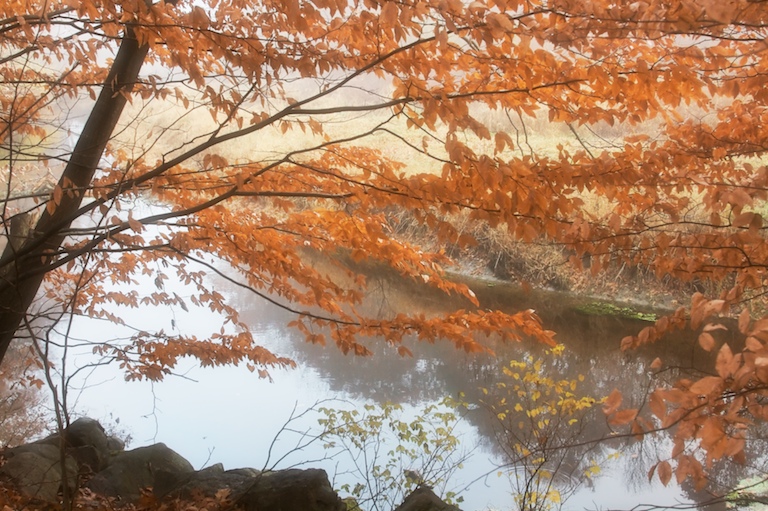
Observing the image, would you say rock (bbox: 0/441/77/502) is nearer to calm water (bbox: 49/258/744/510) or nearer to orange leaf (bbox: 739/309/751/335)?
calm water (bbox: 49/258/744/510)

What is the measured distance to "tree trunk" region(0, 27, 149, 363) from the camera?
3.08m

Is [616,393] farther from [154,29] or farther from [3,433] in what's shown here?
[3,433]

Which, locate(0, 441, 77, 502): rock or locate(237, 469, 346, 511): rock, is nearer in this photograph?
locate(0, 441, 77, 502): rock

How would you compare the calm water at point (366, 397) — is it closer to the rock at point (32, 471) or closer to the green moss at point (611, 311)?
the green moss at point (611, 311)

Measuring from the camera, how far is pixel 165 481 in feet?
14.8

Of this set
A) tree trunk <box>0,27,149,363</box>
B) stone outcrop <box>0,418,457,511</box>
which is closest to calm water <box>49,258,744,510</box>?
stone outcrop <box>0,418,457,511</box>

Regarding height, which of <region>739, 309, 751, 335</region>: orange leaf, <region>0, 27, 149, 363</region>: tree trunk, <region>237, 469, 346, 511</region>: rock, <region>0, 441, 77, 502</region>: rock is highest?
<region>0, 27, 149, 363</region>: tree trunk

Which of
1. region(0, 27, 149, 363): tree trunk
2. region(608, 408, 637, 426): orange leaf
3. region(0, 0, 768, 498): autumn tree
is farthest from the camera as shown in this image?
region(0, 27, 149, 363): tree trunk

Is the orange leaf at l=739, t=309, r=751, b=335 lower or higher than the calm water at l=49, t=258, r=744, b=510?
lower

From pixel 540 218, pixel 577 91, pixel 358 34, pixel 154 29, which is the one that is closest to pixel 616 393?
pixel 540 218

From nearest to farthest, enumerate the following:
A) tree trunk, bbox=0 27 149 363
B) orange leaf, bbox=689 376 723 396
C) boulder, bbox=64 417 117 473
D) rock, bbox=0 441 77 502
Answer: orange leaf, bbox=689 376 723 396 → tree trunk, bbox=0 27 149 363 → rock, bbox=0 441 77 502 → boulder, bbox=64 417 117 473

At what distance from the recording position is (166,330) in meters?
8.75

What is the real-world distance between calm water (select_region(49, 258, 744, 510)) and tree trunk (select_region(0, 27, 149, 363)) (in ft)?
7.61

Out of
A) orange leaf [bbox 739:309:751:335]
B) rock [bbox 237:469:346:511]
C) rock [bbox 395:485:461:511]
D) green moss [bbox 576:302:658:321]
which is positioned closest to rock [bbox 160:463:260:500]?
rock [bbox 237:469:346:511]
